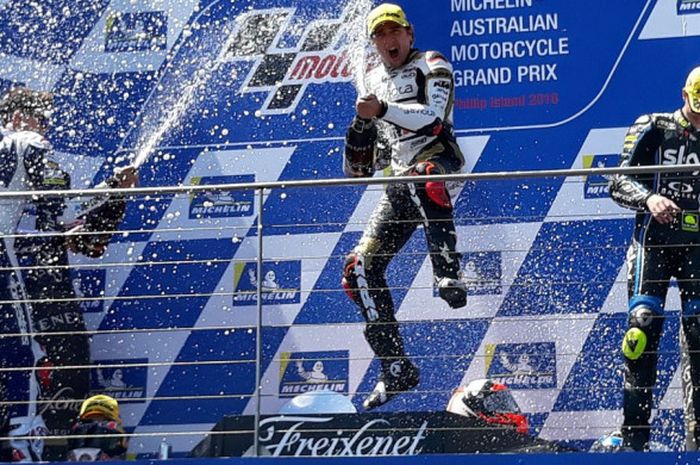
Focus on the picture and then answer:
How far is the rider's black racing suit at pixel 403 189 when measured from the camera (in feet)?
15.5

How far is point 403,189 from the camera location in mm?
4797

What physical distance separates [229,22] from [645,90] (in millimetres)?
1680

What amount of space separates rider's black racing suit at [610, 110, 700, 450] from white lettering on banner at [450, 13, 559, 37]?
119 cm

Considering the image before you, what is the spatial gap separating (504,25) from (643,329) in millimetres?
1789

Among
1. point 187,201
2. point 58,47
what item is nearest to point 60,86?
point 58,47

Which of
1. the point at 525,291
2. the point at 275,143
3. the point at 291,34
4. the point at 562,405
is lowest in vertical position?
the point at 562,405

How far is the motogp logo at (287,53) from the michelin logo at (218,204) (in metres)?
0.33

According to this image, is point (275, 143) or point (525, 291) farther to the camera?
point (275, 143)

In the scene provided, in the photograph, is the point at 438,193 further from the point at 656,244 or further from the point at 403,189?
the point at 656,244

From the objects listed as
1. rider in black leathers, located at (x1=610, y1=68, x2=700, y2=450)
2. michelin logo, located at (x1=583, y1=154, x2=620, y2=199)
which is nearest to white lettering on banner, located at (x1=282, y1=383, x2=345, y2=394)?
Result: michelin logo, located at (x1=583, y1=154, x2=620, y2=199)

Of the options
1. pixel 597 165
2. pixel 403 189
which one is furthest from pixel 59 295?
pixel 597 165

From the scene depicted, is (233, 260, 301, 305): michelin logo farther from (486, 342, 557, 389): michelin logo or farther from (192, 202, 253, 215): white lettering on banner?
(486, 342, 557, 389): michelin logo

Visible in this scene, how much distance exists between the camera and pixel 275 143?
6.06 meters

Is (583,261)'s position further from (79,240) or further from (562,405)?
(79,240)
